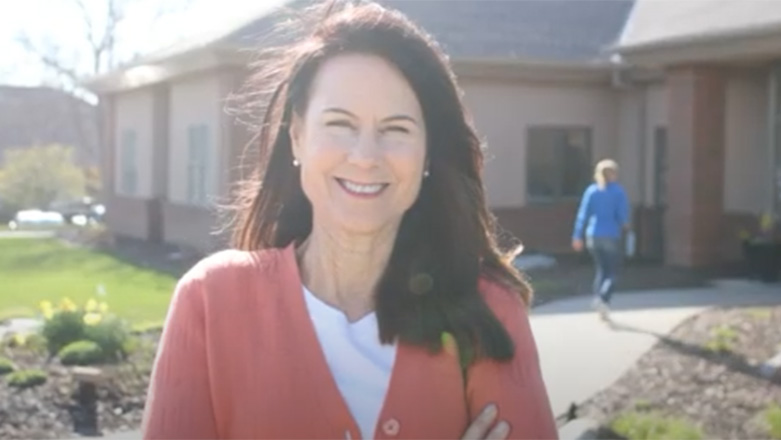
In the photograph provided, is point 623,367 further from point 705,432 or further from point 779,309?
point 779,309

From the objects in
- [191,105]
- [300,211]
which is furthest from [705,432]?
[191,105]

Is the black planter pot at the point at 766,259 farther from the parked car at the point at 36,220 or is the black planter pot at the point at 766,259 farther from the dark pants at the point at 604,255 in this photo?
the parked car at the point at 36,220

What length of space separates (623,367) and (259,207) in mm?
7862

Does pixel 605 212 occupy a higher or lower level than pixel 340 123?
lower

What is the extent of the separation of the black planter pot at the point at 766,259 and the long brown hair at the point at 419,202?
14877 mm

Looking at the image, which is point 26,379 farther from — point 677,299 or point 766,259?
point 766,259

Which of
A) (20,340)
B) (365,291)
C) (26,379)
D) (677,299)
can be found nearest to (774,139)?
(677,299)

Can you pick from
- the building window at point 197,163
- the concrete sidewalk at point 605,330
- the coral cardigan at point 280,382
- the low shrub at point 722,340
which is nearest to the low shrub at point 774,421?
the concrete sidewalk at point 605,330

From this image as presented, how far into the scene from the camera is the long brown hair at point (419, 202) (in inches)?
108

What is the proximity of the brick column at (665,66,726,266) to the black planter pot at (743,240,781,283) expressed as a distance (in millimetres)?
1062

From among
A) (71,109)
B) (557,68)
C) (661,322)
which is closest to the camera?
(661,322)

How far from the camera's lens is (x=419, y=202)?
2.93m

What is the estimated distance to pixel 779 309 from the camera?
13023 mm

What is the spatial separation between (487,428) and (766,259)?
49.9 ft
